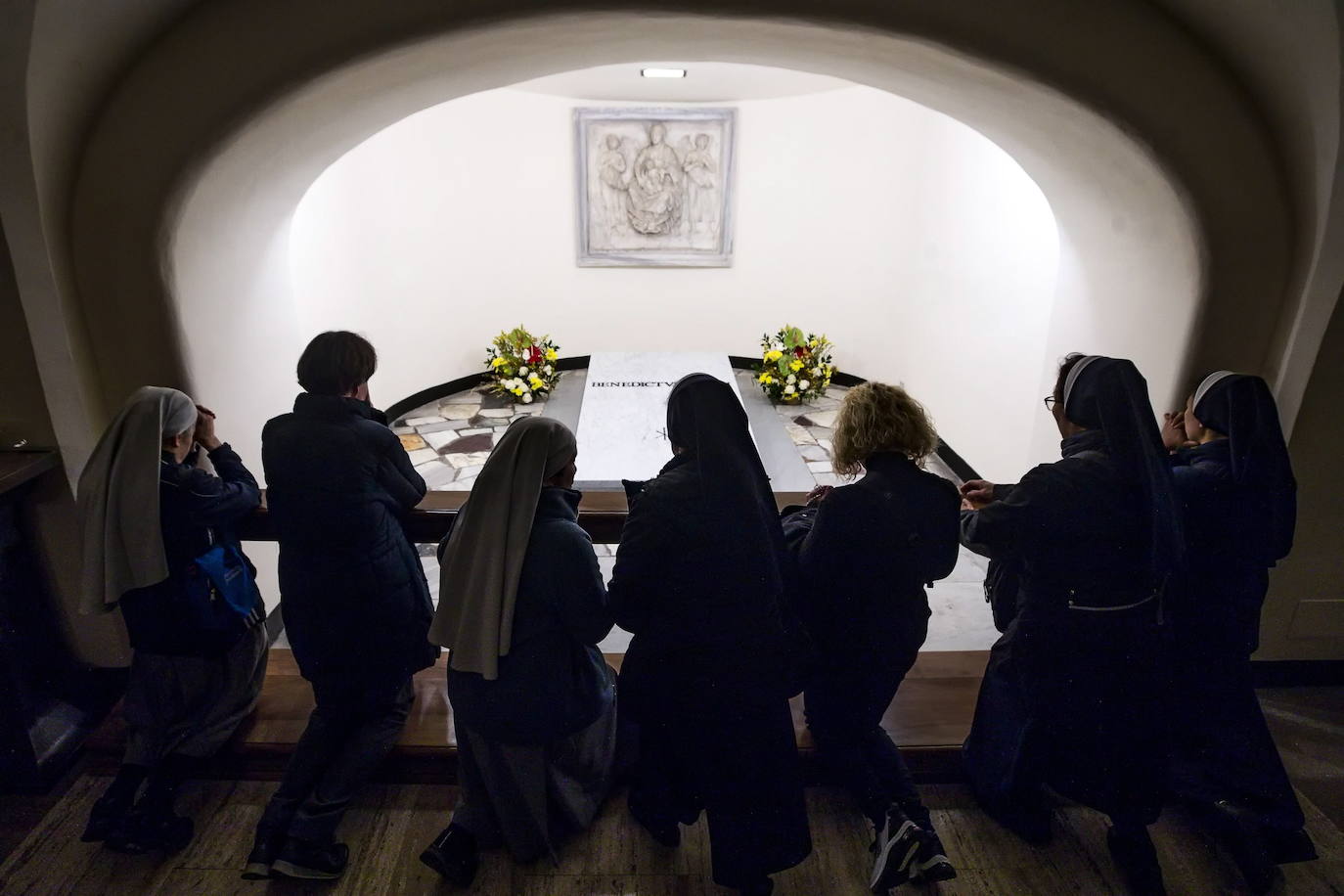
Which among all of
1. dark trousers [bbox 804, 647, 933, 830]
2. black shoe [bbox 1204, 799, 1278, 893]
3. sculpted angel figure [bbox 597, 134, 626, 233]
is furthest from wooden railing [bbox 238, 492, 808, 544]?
sculpted angel figure [bbox 597, 134, 626, 233]

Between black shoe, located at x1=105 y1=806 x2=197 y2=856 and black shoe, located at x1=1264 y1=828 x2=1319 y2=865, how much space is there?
3637mm

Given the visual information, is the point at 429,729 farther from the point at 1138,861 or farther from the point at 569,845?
the point at 1138,861

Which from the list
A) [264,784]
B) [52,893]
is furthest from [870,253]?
[52,893]

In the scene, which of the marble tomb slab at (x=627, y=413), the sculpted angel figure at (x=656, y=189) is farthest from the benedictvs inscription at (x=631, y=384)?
the sculpted angel figure at (x=656, y=189)

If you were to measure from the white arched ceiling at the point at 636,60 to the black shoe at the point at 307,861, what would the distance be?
1779mm

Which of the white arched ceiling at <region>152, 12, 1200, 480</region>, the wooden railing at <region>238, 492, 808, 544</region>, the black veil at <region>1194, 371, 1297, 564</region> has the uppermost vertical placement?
the white arched ceiling at <region>152, 12, 1200, 480</region>

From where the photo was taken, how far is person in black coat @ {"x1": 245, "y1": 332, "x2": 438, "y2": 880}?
8.20 feet

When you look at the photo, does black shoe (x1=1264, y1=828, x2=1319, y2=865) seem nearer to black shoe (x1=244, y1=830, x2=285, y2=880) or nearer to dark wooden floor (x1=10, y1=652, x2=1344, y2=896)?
dark wooden floor (x1=10, y1=652, x2=1344, y2=896)

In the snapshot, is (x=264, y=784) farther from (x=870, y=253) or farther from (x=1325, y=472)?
(x=870, y=253)

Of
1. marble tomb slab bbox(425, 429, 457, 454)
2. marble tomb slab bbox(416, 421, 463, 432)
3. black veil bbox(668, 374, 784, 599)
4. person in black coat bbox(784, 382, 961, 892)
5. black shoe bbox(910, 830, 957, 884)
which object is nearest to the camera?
black veil bbox(668, 374, 784, 599)

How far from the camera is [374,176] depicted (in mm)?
7777

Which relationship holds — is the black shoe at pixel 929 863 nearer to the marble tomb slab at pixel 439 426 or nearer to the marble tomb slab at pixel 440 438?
the marble tomb slab at pixel 440 438

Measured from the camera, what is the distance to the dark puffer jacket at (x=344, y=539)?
2.49 m

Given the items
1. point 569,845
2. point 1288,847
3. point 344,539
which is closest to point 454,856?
point 569,845
